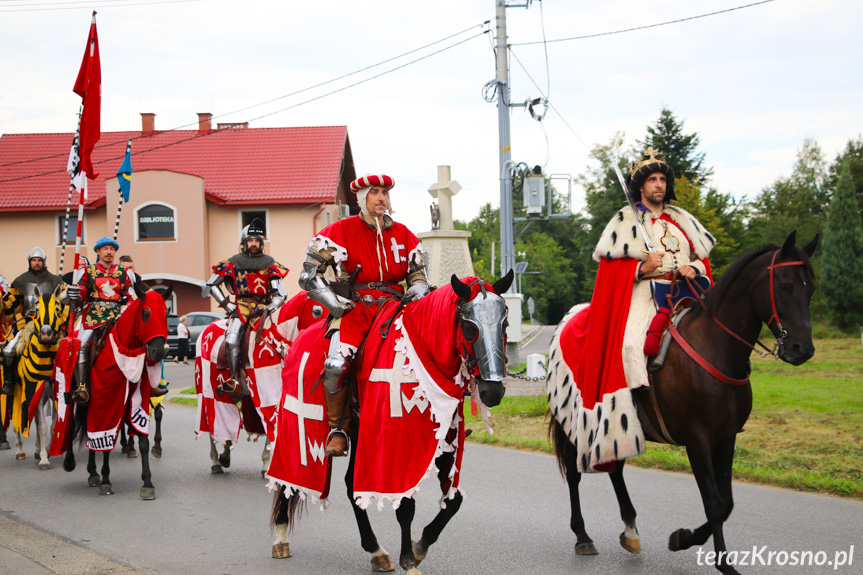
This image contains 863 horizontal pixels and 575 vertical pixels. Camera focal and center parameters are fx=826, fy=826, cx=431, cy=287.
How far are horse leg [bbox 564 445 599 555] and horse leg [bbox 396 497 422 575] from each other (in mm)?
1354

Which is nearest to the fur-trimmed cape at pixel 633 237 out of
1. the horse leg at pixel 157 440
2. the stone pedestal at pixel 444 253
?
the horse leg at pixel 157 440

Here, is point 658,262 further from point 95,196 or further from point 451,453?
point 95,196

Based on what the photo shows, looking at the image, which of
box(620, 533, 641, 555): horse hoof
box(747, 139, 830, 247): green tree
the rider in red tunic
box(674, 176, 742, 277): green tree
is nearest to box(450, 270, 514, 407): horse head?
the rider in red tunic

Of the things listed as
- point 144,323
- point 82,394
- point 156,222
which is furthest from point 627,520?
point 156,222

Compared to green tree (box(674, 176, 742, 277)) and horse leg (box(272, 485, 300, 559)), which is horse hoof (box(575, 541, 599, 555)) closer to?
horse leg (box(272, 485, 300, 559))

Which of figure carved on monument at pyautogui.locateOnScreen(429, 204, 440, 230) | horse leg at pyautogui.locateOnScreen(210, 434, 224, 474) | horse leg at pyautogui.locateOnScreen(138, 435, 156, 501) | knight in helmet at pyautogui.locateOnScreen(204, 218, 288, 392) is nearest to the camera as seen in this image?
horse leg at pyautogui.locateOnScreen(138, 435, 156, 501)

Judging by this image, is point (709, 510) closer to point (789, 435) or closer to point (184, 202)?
point (789, 435)

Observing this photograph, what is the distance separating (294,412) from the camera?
5.93 meters

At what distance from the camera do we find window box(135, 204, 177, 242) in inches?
1395

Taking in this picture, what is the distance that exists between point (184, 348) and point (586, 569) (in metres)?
24.1

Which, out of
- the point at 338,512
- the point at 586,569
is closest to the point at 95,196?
the point at 338,512

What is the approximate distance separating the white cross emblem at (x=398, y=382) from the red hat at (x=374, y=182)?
1.30m

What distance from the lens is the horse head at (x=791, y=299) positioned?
518 cm

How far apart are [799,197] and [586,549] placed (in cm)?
5776
